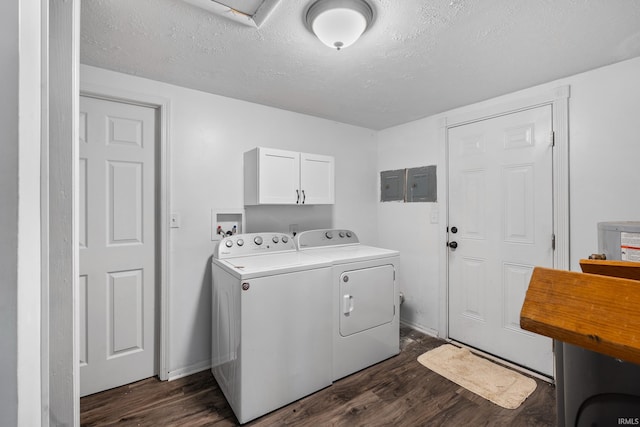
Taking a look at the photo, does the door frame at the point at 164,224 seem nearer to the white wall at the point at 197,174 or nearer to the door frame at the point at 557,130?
the white wall at the point at 197,174

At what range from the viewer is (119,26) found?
1484 millimetres

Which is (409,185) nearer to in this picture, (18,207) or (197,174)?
(197,174)

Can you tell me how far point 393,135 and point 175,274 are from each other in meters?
2.62

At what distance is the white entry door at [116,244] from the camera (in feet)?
6.48

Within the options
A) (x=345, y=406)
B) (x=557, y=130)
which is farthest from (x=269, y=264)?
(x=557, y=130)

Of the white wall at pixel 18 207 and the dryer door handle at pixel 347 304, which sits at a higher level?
the white wall at pixel 18 207

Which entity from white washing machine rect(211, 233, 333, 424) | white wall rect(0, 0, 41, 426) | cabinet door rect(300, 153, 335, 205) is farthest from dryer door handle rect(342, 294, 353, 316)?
white wall rect(0, 0, 41, 426)

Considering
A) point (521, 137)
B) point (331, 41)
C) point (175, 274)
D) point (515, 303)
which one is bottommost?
point (515, 303)

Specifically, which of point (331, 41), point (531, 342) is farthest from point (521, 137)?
point (331, 41)

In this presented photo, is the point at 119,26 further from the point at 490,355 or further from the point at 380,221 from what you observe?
the point at 490,355

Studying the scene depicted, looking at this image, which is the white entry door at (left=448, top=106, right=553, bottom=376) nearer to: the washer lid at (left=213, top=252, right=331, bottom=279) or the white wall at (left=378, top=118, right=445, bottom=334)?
the white wall at (left=378, top=118, right=445, bottom=334)

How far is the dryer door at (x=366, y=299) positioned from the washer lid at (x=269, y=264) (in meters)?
0.28

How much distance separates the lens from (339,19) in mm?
1319

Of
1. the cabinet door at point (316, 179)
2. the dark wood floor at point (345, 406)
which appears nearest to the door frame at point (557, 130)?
the dark wood floor at point (345, 406)
